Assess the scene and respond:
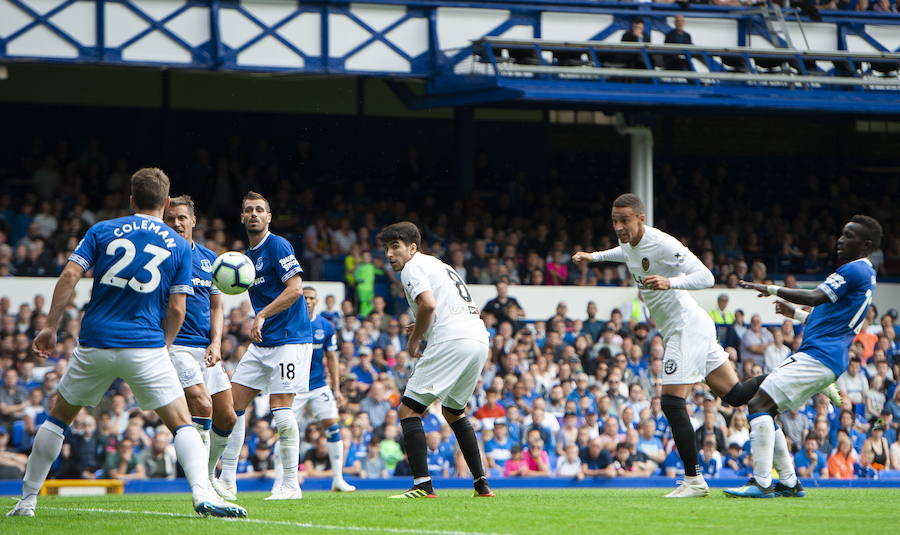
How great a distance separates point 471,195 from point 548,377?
19.9 feet

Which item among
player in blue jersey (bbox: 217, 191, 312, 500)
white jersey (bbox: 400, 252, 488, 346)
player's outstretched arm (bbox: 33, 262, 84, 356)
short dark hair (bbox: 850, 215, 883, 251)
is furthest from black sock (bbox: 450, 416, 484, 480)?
player's outstretched arm (bbox: 33, 262, 84, 356)

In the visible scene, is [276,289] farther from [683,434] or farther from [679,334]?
[683,434]

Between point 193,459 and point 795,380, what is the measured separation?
4.89 m

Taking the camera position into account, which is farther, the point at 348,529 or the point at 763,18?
the point at 763,18

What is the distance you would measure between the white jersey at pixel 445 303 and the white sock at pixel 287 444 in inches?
62.0

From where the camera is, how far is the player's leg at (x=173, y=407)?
27.7 ft

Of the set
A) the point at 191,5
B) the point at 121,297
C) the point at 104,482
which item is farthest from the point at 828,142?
the point at 121,297

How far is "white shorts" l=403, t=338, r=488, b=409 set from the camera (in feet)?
35.0

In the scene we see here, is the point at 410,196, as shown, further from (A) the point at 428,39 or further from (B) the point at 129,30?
(B) the point at 129,30

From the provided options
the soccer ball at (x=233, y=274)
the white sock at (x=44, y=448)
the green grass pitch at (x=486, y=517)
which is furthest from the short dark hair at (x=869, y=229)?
the white sock at (x=44, y=448)

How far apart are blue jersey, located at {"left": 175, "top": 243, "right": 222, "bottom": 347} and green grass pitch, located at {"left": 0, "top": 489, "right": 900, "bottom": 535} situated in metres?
1.33

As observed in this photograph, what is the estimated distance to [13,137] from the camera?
81.0ft

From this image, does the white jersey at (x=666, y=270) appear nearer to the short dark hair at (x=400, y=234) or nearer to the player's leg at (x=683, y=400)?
the player's leg at (x=683, y=400)

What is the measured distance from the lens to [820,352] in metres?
10.8
